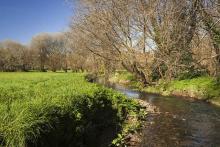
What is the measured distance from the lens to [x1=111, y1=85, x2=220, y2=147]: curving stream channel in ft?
40.1

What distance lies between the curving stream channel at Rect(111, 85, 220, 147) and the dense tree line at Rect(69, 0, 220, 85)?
9.60 feet

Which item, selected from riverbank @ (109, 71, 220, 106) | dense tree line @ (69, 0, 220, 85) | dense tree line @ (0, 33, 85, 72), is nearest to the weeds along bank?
dense tree line @ (69, 0, 220, 85)

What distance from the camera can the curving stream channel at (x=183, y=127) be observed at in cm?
1223

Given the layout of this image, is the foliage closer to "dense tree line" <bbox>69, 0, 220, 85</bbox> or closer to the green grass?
"dense tree line" <bbox>69, 0, 220, 85</bbox>

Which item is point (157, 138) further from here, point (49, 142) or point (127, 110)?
point (49, 142)

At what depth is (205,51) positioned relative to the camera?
25656mm

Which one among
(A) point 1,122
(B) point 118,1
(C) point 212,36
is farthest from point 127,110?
(B) point 118,1

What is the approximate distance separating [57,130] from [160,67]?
22899mm

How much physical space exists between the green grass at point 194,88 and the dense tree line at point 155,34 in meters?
1.17

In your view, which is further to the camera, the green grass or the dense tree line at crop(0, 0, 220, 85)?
the green grass

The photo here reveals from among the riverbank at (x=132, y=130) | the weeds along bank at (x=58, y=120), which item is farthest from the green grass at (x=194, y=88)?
the weeds along bank at (x=58, y=120)

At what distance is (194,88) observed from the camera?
28.2 m

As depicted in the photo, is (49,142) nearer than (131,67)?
Yes

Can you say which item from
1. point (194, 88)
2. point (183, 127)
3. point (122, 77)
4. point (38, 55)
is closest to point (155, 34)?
point (194, 88)
